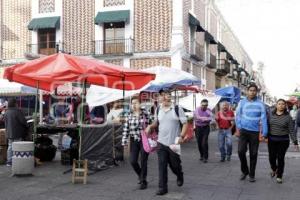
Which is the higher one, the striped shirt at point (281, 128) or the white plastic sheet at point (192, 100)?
the white plastic sheet at point (192, 100)

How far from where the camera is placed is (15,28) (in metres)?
30.3

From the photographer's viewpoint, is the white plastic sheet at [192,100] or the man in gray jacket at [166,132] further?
the white plastic sheet at [192,100]

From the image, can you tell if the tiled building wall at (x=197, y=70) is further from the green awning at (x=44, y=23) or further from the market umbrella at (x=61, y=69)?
the market umbrella at (x=61, y=69)

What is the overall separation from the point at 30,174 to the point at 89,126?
1.56 meters

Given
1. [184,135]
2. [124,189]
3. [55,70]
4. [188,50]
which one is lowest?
[124,189]

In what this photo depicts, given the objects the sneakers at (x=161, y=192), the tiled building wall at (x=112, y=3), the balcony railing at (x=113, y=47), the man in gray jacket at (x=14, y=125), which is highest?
the tiled building wall at (x=112, y=3)

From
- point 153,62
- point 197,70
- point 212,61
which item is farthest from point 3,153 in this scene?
point 212,61

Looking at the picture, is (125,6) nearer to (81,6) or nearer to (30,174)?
(81,6)

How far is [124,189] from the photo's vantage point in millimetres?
8695

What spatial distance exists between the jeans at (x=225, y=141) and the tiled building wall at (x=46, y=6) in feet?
61.6

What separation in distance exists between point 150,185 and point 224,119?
4.24 meters

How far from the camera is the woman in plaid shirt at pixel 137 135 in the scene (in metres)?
8.71

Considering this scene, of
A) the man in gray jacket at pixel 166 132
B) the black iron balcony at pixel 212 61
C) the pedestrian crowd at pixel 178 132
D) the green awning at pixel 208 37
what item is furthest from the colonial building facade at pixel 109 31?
the man in gray jacket at pixel 166 132

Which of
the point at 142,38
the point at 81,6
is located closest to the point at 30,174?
the point at 142,38
